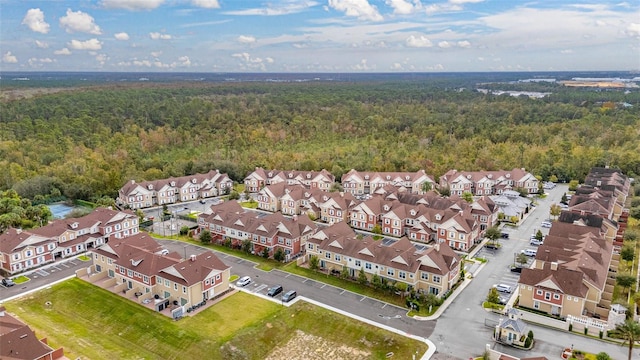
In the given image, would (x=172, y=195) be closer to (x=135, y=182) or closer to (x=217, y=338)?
→ (x=135, y=182)

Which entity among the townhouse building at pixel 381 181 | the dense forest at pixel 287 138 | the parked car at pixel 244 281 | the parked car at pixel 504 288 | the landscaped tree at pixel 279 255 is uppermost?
the dense forest at pixel 287 138

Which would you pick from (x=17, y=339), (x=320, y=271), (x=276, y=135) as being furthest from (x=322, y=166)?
(x=17, y=339)

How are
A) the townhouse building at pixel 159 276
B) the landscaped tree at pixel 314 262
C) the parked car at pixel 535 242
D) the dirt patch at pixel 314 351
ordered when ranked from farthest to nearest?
the parked car at pixel 535 242 → the landscaped tree at pixel 314 262 → the townhouse building at pixel 159 276 → the dirt patch at pixel 314 351

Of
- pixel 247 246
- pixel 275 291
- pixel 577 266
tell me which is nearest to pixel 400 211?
pixel 247 246

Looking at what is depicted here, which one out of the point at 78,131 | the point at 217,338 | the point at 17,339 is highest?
the point at 78,131

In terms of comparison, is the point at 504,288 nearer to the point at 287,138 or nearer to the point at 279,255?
the point at 279,255

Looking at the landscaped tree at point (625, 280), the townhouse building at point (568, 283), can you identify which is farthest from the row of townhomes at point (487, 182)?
the landscaped tree at point (625, 280)

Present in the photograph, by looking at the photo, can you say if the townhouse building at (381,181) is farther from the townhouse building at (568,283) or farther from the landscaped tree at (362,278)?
the landscaped tree at (362,278)
